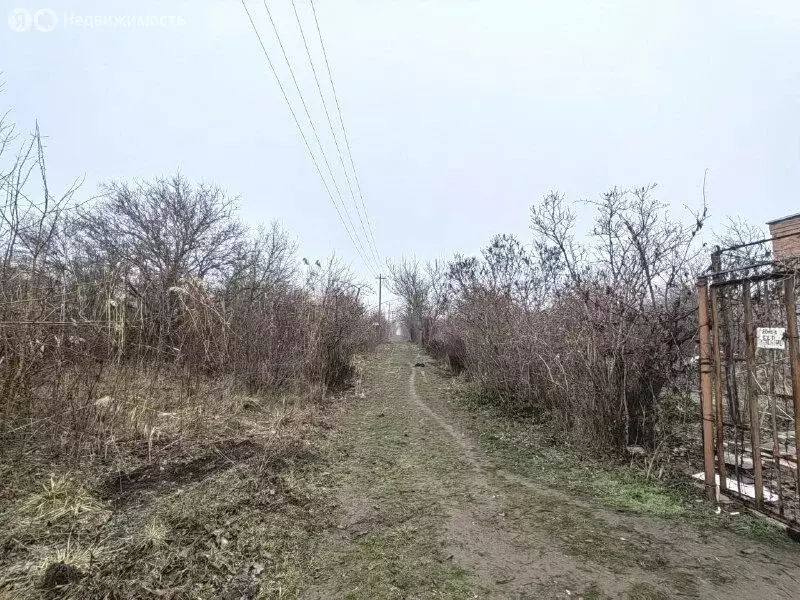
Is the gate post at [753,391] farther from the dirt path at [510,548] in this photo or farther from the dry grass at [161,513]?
the dry grass at [161,513]

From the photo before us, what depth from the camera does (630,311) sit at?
4.96 metres

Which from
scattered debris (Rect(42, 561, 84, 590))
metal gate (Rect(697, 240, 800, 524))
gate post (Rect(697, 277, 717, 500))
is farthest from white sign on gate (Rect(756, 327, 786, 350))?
scattered debris (Rect(42, 561, 84, 590))

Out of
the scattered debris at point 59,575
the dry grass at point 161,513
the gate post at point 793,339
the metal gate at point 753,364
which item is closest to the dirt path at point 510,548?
the dry grass at point 161,513

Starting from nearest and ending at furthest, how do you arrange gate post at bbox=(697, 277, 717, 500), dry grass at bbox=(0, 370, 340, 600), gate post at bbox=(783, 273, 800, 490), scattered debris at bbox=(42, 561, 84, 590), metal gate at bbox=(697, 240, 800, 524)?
A: scattered debris at bbox=(42, 561, 84, 590) → dry grass at bbox=(0, 370, 340, 600) → gate post at bbox=(783, 273, 800, 490) → metal gate at bbox=(697, 240, 800, 524) → gate post at bbox=(697, 277, 717, 500)

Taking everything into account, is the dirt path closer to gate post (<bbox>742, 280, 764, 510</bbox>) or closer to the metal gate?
gate post (<bbox>742, 280, 764, 510</bbox>)

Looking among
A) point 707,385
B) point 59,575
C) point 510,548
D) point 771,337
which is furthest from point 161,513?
point 771,337

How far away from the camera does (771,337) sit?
10.1ft

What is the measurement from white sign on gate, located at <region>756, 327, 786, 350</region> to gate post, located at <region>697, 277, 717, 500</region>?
0.50 meters

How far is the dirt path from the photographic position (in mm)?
2523

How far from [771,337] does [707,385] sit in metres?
0.77

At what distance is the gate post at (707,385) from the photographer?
369 cm

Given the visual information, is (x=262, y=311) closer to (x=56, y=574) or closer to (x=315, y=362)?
(x=315, y=362)

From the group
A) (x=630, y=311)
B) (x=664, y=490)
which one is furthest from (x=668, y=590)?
(x=630, y=311)

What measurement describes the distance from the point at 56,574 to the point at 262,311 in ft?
19.5
